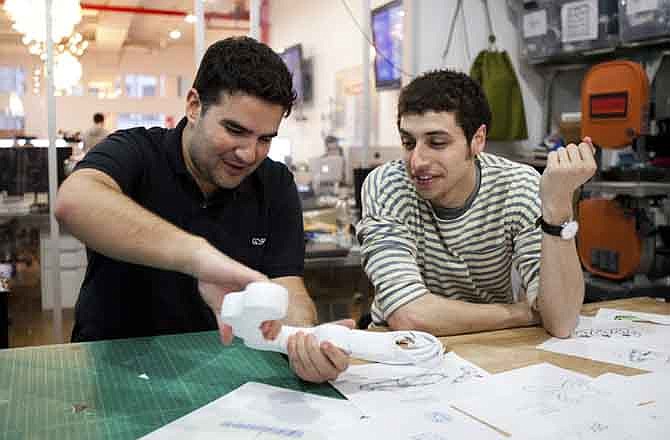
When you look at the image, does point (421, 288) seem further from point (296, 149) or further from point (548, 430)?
point (296, 149)

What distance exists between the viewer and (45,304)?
4.11 metres

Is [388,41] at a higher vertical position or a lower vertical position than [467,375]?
higher

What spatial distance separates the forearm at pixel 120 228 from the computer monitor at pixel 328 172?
3869 millimetres

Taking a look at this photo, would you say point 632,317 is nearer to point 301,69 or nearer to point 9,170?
point 9,170

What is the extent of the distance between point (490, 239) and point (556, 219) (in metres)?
0.28

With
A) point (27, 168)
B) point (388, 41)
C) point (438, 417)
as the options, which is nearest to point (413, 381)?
point (438, 417)

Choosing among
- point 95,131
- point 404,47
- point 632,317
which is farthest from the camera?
point 95,131

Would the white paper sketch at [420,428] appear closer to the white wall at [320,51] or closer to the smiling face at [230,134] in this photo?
the smiling face at [230,134]

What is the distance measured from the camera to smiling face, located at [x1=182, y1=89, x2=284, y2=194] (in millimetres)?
1603

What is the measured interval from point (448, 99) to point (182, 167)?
2.51ft

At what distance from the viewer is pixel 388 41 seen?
5121 millimetres

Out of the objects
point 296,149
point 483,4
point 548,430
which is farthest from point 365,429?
point 296,149

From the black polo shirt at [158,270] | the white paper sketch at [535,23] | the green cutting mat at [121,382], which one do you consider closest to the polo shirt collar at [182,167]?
the black polo shirt at [158,270]

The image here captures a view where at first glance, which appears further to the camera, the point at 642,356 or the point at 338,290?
the point at 338,290
